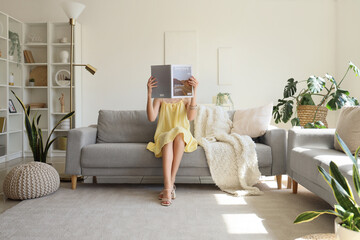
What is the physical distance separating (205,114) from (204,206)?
4.08 feet

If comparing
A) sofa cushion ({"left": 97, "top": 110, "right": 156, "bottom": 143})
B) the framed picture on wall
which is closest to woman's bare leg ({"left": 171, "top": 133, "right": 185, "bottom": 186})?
sofa cushion ({"left": 97, "top": 110, "right": 156, "bottom": 143})

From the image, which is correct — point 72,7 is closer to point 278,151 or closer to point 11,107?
point 11,107

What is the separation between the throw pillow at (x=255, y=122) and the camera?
3475 mm

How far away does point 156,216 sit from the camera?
97.5 inches

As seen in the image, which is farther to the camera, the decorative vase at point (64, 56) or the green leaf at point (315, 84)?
the decorative vase at point (64, 56)

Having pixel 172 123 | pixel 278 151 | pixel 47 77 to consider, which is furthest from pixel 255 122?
pixel 47 77

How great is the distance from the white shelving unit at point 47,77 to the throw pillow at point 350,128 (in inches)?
155

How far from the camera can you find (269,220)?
240 centimetres

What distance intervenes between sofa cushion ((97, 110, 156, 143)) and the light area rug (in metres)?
0.57

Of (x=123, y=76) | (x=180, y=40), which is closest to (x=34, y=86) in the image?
(x=123, y=76)

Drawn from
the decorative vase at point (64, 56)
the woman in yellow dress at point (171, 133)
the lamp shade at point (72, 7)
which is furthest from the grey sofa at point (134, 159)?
the decorative vase at point (64, 56)

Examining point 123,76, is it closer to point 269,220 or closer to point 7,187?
point 7,187

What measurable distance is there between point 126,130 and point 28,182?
1118mm

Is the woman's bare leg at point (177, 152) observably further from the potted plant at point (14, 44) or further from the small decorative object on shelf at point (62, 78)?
the potted plant at point (14, 44)
